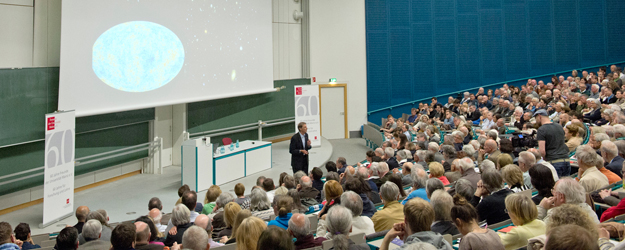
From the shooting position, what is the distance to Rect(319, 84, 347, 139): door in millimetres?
15516

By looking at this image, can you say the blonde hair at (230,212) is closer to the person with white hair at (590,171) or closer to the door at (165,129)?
the person with white hair at (590,171)

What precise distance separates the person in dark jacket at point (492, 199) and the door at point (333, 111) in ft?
37.5

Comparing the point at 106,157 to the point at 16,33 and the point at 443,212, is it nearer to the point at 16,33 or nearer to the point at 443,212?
the point at 16,33

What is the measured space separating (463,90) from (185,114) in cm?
953

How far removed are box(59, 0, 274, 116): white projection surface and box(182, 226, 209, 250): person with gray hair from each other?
5.50 meters

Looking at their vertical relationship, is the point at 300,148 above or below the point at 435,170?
above

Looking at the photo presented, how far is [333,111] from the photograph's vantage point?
15.6m

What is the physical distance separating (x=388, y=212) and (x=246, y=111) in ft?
30.5

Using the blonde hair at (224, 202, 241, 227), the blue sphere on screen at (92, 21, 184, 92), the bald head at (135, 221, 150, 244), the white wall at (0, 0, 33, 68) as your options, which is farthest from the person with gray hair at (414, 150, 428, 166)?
the white wall at (0, 0, 33, 68)

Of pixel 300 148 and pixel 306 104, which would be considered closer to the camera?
pixel 300 148

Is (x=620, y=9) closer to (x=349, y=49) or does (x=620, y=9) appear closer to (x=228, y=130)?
(x=349, y=49)

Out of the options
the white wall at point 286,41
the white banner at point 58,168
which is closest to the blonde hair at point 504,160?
the white banner at point 58,168

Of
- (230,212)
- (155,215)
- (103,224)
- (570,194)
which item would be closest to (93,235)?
(103,224)

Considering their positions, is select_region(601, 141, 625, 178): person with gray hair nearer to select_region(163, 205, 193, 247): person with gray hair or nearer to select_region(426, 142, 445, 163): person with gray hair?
select_region(426, 142, 445, 163): person with gray hair
